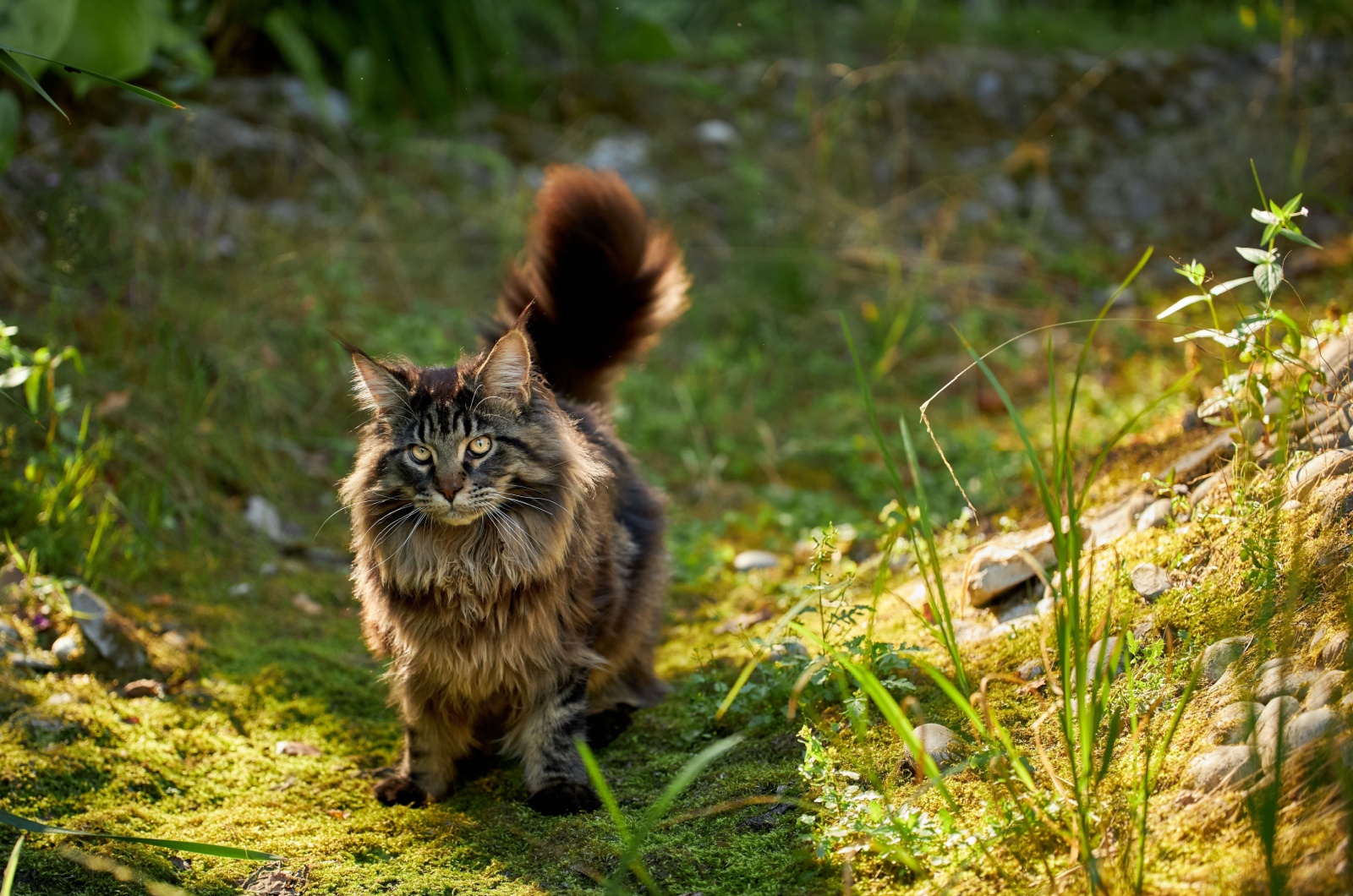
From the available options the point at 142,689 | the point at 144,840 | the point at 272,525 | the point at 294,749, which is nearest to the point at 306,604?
the point at 272,525

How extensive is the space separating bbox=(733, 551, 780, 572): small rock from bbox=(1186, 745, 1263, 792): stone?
6.42ft

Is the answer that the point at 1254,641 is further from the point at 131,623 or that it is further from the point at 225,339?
the point at 225,339

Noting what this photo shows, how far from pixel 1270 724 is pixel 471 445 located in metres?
1.61

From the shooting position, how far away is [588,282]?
2977 millimetres

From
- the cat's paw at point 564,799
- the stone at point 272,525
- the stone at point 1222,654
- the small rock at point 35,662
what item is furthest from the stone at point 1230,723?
the stone at point 272,525

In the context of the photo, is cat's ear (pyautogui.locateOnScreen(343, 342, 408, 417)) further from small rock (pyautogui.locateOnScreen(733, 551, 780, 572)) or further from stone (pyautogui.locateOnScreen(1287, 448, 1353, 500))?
stone (pyautogui.locateOnScreen(1287, 448, 1353, 500))

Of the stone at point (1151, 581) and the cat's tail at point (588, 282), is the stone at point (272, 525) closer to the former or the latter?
the cat's tail at point (588, 282)

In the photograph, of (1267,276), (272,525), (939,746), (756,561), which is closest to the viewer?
(1267,276)

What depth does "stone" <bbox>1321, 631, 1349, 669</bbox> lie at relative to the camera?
177 centimetres

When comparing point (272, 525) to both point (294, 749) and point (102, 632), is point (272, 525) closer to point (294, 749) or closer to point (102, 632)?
point (102, 632)

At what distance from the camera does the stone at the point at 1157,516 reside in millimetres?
2414

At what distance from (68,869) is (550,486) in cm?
→ 120

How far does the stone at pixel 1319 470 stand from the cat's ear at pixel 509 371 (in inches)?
62.9

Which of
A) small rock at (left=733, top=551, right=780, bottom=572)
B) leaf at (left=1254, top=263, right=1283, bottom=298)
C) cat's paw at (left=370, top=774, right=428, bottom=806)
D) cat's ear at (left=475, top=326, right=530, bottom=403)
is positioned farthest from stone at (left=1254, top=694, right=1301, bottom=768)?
small rock at (left=733, top=551, right=780, bottom=572)
